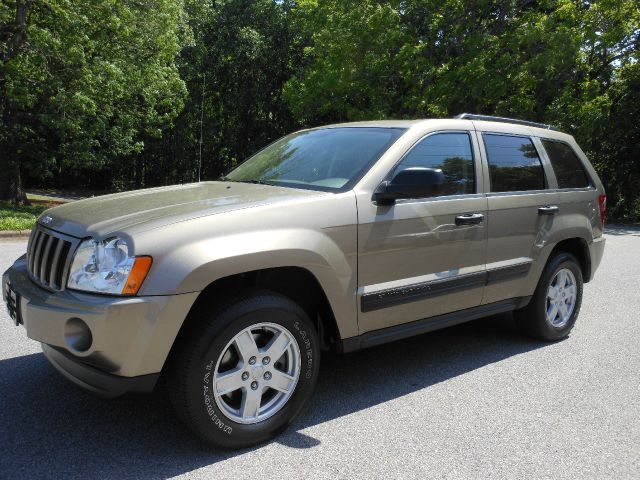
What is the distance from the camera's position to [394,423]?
10.9ft

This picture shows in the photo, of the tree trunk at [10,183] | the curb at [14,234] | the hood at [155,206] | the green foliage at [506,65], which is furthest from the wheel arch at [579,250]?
the tree trunk at [10,183]

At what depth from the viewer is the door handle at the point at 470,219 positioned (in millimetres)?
3880

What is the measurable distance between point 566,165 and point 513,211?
43.2 inches

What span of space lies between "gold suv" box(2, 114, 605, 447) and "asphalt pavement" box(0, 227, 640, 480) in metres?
0.28

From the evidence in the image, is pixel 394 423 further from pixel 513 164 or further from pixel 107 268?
pixel 513 164

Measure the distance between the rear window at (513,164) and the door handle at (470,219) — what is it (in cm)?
33

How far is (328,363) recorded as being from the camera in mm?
4301

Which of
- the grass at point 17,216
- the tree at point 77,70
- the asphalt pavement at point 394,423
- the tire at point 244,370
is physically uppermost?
the tree at point 77,70

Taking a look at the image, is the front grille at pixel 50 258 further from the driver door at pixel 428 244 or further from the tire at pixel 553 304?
the tire at pixel 553 304

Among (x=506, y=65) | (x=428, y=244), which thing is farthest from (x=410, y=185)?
(x=506, y=65)

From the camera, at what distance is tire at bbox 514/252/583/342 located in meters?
4.74

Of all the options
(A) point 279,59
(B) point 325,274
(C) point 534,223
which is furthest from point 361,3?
(B) point 325,274

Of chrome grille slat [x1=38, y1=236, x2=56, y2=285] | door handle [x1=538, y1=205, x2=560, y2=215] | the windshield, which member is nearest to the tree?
the windshield

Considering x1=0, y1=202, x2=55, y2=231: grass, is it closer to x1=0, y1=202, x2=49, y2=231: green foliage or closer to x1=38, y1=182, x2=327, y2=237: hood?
x1=0, y1=202, x2=49, y2=231: green foliage
